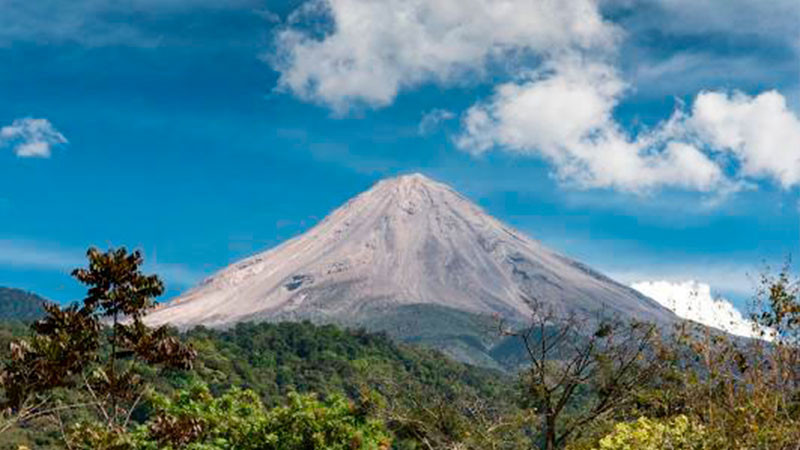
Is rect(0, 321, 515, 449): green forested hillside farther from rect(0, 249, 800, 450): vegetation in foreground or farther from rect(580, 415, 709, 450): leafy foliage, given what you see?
rect(580, 415, 709, 450): leafy foliage

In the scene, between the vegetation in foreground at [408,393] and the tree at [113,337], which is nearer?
the vegetation in foreground at [408,393]

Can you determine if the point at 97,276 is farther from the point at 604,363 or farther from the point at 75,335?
the point at 604,363

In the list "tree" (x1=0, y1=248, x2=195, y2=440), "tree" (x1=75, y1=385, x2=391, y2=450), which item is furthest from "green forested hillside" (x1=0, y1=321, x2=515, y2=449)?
"tree" (x1=0, y1=248, x2=195, y2=440)

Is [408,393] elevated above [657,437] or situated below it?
above

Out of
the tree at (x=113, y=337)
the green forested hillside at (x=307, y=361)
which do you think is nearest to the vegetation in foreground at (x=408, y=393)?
the tree at (x=113, y=337)

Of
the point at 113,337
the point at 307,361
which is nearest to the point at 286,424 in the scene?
the point at 113,337

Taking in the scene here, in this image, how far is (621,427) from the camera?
13.4 metres

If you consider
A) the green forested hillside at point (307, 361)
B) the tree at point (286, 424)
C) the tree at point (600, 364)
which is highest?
the green forested hillside at point (307, 361)

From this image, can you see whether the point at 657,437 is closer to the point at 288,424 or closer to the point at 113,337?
the point at 113,337

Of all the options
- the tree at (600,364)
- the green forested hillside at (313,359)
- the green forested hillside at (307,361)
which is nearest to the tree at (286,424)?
the tree at (600,364)

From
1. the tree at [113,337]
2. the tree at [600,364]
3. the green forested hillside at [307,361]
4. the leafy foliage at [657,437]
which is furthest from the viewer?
the green forested hillside at [307,361]

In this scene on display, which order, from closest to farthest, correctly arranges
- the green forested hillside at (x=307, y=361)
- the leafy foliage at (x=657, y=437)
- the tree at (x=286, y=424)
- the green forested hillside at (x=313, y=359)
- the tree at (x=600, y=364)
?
the leafy foliage at (x=657, y=437) → the tree at (x=600, y=364) → the tree at (x=286, y=424) → the green forested hillside at (x=307, y=361) → the green forested hillside at (x=313, y=359)

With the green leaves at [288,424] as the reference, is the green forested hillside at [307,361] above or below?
above

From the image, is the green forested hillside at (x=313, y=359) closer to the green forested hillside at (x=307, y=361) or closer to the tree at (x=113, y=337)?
the green forested hillside at (x=307, y=361)
